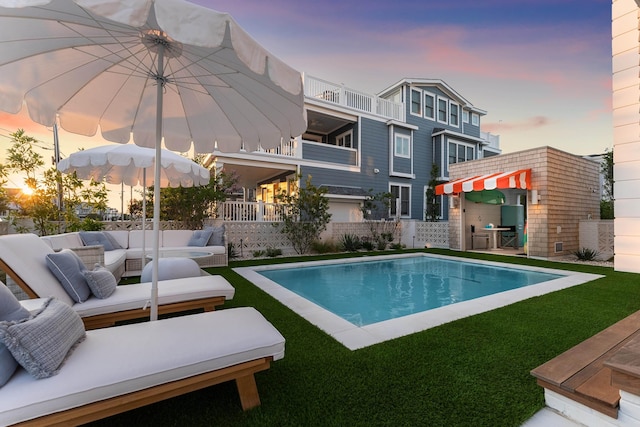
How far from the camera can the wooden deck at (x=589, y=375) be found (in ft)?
6.31

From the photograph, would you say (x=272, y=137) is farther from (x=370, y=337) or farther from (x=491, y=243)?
(x=491, y=243)

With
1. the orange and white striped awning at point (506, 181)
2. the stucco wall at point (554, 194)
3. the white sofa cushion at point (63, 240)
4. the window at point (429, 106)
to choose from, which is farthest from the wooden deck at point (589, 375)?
the window at point (429, 106)

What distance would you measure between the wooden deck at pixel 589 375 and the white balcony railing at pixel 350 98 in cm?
1335

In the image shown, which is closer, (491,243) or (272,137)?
(272,137)

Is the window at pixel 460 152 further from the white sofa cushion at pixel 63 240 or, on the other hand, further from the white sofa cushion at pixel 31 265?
the white sofa cushion at pixel 31 265

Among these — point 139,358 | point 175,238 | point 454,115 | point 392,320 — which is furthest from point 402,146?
point 139,358

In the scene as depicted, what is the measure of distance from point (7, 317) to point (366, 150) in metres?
15.4

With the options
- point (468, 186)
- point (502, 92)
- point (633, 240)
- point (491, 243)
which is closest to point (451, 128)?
point (502, 92)

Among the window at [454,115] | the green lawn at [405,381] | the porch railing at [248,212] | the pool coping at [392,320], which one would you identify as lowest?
the pool coping at [392,320]

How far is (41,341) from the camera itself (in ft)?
5.44

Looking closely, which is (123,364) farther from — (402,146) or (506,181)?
(402,146)

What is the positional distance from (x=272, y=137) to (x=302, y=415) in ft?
9.19

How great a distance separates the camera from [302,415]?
2.06 m

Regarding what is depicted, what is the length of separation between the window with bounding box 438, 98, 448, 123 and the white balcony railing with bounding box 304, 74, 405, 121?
345 centimetres
